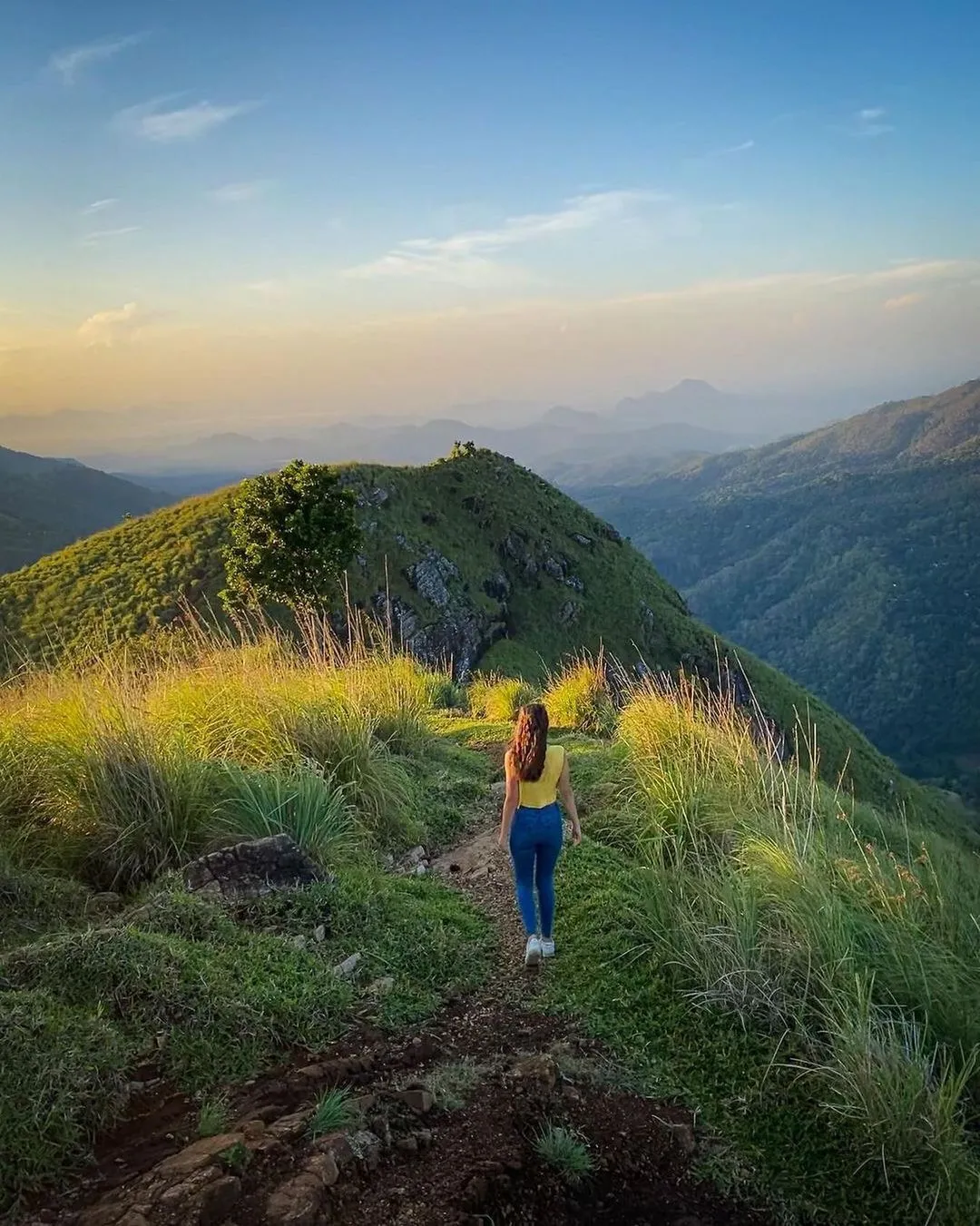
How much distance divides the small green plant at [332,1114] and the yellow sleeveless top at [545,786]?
2157 mm

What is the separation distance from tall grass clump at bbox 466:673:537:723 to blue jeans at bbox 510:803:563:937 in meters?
7.21

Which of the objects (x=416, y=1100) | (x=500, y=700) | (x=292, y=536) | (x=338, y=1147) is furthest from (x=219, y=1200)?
(x=292, y=536)

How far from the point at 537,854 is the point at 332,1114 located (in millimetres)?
2246

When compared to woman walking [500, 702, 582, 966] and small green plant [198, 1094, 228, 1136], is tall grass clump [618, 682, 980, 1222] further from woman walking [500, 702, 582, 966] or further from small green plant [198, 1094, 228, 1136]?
small green plant [198, 1094, 228, 1136]

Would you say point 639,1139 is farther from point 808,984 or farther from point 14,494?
point 14,494

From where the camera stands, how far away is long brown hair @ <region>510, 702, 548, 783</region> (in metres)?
4.91

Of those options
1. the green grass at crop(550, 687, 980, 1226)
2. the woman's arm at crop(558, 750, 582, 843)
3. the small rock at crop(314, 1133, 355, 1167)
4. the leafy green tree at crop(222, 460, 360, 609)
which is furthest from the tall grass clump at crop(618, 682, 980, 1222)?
the leafy green tree at crop(222, 460, 360, 609)

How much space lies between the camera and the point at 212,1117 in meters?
2.94

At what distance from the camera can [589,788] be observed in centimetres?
758

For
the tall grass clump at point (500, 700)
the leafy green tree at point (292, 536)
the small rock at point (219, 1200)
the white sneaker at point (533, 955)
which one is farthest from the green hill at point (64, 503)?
the small rock at point (219, 1200)

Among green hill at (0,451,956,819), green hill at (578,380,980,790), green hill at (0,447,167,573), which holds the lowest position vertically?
green hill at (578,380,980,790)

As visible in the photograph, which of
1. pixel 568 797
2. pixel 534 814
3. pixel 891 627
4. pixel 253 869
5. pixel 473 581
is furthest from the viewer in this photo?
pixel 891 627

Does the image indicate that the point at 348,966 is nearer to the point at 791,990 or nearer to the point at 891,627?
the point at 791,990

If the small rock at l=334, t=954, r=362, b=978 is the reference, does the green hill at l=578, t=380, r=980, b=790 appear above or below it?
below
